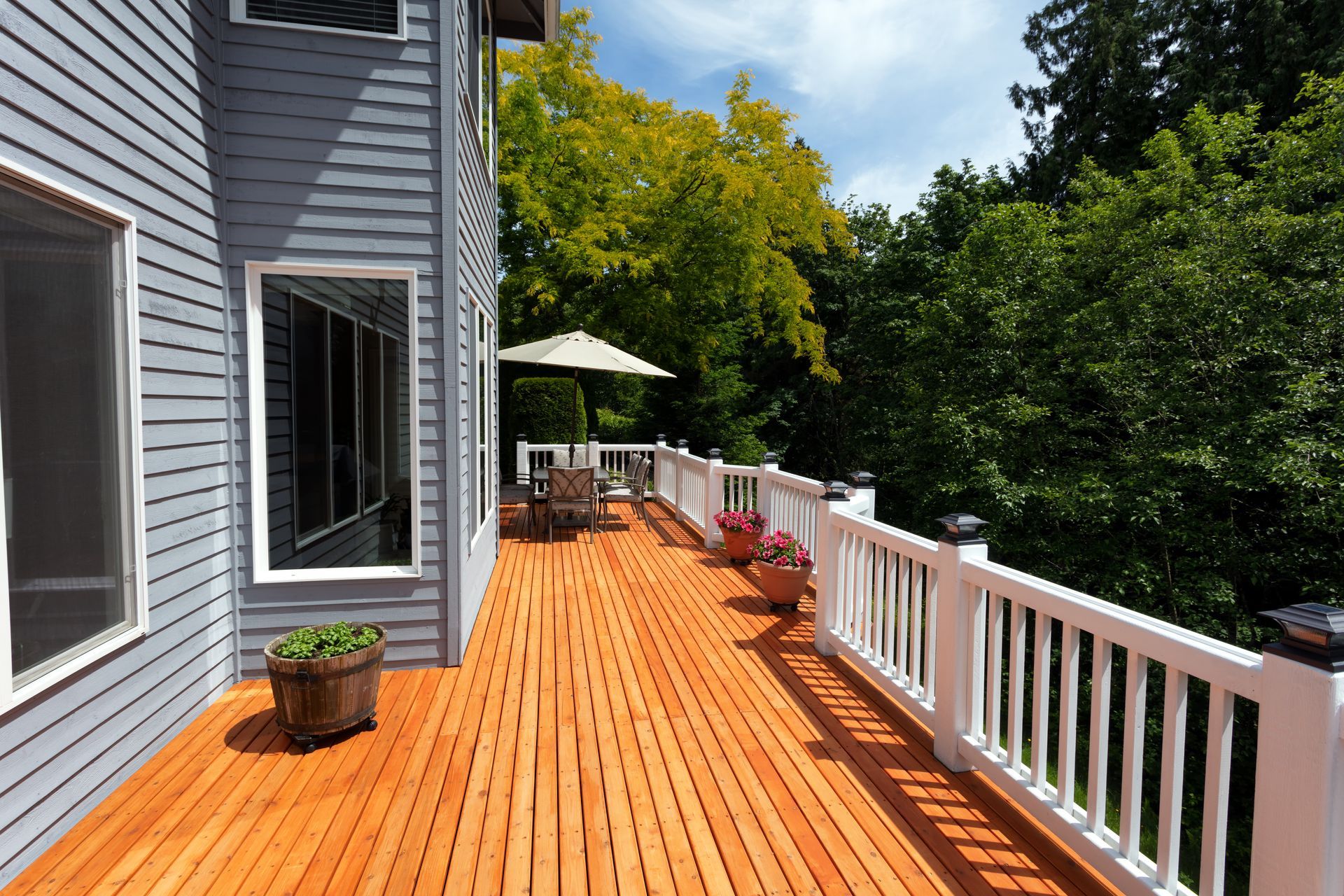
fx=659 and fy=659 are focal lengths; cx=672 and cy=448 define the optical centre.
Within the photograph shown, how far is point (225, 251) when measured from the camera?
331 cm

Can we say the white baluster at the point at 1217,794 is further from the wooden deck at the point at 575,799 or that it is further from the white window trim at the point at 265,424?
the white window trim at the point at 265,424

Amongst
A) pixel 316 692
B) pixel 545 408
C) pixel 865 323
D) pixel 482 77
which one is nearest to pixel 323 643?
pixel 316 692

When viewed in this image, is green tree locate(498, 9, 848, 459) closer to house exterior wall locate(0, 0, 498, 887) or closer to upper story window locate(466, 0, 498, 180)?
upper story window locate(466, 0, 498, 180)

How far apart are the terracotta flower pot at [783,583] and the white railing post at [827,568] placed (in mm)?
704

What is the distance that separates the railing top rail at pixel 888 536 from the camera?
2854mm

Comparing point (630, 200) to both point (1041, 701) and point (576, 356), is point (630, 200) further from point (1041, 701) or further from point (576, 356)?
point (1041, 701)

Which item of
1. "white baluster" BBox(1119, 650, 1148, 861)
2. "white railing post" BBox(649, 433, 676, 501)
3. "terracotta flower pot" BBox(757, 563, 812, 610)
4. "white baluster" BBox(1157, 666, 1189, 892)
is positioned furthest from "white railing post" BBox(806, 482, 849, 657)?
"white railing post" BBox(649, 433, 676, 501)

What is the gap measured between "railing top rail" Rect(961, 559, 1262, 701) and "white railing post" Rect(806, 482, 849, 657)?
1.31 m

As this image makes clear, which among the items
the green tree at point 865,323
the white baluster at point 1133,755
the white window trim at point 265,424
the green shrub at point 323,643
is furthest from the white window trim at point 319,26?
the green tree at point 865,323

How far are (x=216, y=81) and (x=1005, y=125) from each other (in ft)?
60.4

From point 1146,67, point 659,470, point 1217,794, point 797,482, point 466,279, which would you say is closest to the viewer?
point 1217,794

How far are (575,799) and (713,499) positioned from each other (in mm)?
4672

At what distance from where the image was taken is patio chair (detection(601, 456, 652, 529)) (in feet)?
27.7

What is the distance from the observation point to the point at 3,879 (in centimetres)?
198
